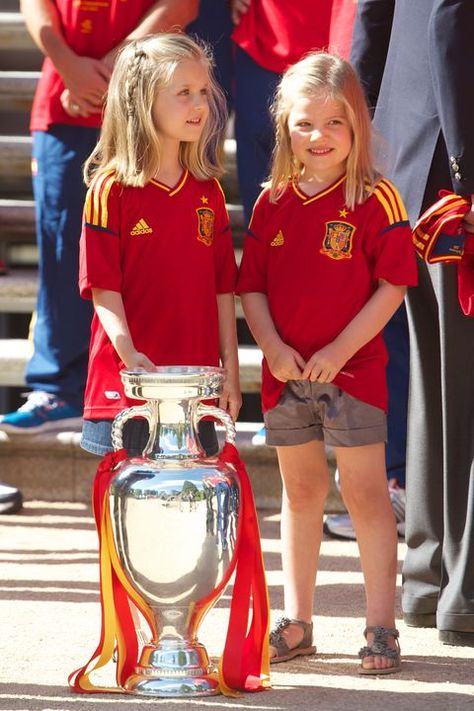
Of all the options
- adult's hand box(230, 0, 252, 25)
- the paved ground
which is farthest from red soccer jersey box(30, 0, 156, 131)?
the paved ground

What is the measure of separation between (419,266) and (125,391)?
2.88 ft

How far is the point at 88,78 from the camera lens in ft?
16.6

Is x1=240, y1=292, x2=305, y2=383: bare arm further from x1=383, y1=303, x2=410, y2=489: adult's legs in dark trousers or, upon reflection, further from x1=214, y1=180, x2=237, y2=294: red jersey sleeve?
x1=383, y1=303, x2=410, y2=489: adult's legs in dark trousers

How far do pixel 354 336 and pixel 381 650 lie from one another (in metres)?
0.68

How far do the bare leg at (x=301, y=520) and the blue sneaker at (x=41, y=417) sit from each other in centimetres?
207

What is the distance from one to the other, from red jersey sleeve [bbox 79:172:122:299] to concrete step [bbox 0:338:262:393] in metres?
2.17

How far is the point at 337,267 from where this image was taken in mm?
3271

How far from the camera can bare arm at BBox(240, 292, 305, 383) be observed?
3256 mm

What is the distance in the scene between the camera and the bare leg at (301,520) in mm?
3383

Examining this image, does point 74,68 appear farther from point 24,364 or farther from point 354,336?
point 354,336

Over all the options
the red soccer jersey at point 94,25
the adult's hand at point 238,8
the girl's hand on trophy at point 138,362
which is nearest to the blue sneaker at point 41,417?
the red soccer jersey at point 94,25

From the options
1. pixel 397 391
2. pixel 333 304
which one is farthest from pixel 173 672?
pixel 397 391

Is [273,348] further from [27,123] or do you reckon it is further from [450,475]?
[27,123]

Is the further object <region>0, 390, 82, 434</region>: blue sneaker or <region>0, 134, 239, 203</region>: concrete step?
<region>0, 134, 239, 203</region>: concrete step
